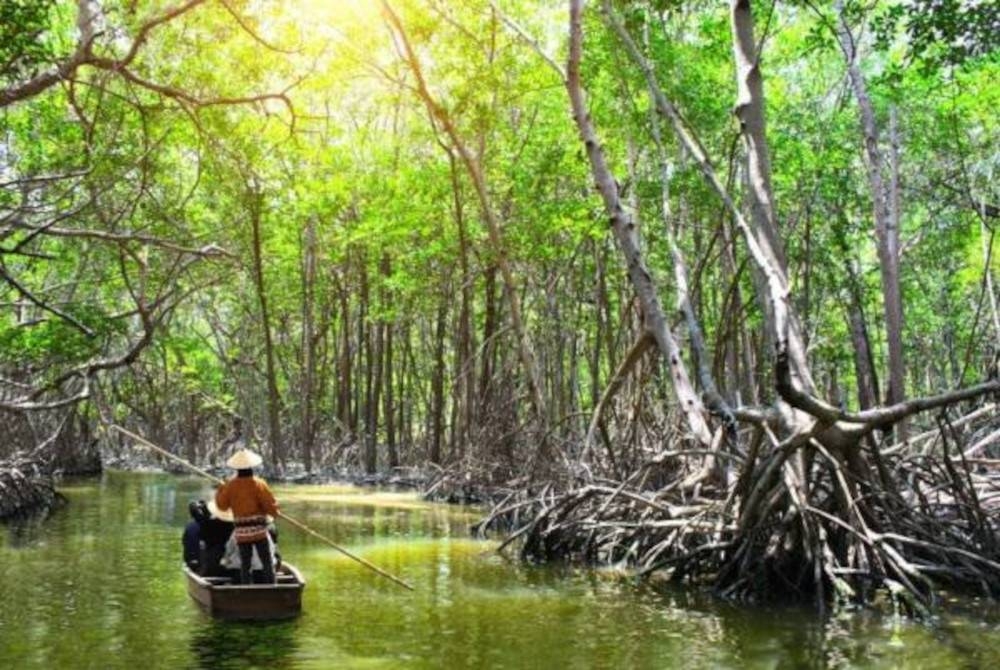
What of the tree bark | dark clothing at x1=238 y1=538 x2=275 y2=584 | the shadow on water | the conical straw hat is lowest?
the shadow on water

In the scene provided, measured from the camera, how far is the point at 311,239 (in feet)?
88.4

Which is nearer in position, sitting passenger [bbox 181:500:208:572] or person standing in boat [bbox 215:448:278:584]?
person standing in boat [bbox 215:448:278:584]

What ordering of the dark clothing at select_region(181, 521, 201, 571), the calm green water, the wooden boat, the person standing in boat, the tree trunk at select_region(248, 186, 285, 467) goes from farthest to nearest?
the tree trunk at select_region(248, 186, 285, 467), the dark clothing at select_region(181, 521, 201, 571), the person standing in boat, the wooden boat, the calm green water

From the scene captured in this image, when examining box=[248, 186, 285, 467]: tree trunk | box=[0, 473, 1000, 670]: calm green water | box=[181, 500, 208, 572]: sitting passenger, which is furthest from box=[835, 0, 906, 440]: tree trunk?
box=[248, 186, 285, 467]: tree trunk

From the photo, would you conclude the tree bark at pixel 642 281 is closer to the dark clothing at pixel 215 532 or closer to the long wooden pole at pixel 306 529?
the long wooden pole at pixel 306 529

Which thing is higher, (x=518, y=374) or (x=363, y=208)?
(x=363, y=208)

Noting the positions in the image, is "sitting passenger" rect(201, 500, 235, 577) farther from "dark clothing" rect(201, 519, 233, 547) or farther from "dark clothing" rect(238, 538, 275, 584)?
"dark clothing" rect(238, 538, 275, 584)

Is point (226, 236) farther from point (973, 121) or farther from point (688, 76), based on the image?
point (973, 121)

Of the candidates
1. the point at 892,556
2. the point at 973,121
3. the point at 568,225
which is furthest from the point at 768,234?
the point at 973,121

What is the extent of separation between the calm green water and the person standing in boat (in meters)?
0.55

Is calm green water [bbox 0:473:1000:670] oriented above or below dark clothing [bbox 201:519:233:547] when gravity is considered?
below

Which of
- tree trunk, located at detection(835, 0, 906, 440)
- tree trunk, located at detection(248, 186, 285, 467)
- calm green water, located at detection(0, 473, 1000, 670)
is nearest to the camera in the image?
calm green water, located at detection(0, 473, 1000, 670)

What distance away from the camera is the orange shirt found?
870 centimetres

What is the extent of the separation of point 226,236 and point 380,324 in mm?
4299
